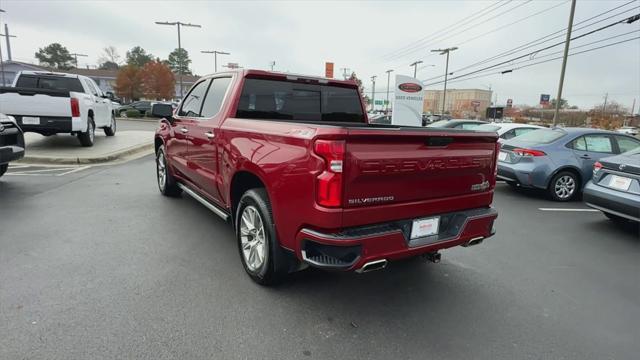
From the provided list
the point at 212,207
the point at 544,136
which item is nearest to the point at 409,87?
the point at 544,136

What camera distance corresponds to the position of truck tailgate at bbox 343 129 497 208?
2.50m

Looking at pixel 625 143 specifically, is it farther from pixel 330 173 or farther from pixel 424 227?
pixel 330 173

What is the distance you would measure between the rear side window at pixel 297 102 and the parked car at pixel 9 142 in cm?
501

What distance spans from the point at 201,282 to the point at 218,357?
1101 mm

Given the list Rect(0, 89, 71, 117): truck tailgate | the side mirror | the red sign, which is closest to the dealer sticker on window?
the side mirror

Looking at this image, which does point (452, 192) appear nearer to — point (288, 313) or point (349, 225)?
point (349, 225)

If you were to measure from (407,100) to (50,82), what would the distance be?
38.3ft

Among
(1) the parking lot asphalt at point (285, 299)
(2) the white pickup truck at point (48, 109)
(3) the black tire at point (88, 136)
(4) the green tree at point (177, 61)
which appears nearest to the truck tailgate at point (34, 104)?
(2) the white pickup truck at point (48, 109)

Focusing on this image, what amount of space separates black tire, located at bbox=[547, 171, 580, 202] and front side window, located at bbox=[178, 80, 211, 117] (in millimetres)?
6555

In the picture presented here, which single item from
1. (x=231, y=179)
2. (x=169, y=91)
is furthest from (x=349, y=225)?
(x=169, y=91)

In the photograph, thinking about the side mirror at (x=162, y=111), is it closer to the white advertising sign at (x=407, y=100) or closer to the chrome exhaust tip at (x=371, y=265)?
the chrome exhaust tip at (x=371, y=265)

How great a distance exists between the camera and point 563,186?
7422mm

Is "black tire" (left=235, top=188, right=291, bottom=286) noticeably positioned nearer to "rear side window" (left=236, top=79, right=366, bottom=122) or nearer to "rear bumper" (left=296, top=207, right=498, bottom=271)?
"rear bumper" (left=296, top=207, right=498, bottom=271)

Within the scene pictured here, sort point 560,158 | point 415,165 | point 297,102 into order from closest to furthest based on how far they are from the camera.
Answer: point 415,165, point 297,102, point 560,158
